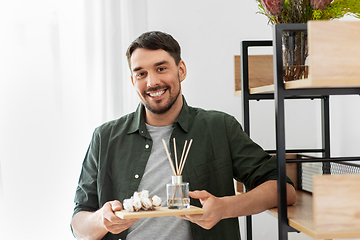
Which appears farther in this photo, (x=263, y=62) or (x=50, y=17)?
(x=50, y=17)

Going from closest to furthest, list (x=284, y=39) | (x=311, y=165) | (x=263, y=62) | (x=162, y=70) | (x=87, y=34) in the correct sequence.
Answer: (x=284, y=39) → (x=162, y=70) → (x=311, y=165) → (x=263, y=62) → (x=87, y=34)

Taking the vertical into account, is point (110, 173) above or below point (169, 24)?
below

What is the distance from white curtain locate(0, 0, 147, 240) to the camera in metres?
2.21

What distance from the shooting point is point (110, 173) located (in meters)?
1.53

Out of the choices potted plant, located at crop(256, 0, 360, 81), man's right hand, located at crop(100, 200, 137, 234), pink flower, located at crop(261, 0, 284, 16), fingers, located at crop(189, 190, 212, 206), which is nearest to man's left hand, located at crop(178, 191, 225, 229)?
fingers, located at crop(189, 190, 212, 206)

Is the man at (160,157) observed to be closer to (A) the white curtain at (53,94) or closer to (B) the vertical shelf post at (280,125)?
(B) the vertical shelf post at (280,125)

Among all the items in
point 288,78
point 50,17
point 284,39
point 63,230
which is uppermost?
point 50,17

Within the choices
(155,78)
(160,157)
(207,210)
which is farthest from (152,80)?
(207,210)

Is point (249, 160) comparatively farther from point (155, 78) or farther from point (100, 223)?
point (100, 223)

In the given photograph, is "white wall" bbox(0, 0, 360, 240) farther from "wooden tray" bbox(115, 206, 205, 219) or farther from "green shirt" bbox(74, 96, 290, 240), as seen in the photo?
"wooden tray" bbox(115, 206, 205, 219)

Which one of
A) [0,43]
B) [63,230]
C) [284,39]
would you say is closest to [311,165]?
[284,39]

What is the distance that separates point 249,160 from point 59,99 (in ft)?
4.09

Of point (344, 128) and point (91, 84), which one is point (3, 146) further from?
point (344, 128)

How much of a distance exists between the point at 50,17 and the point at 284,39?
1.49 metres
